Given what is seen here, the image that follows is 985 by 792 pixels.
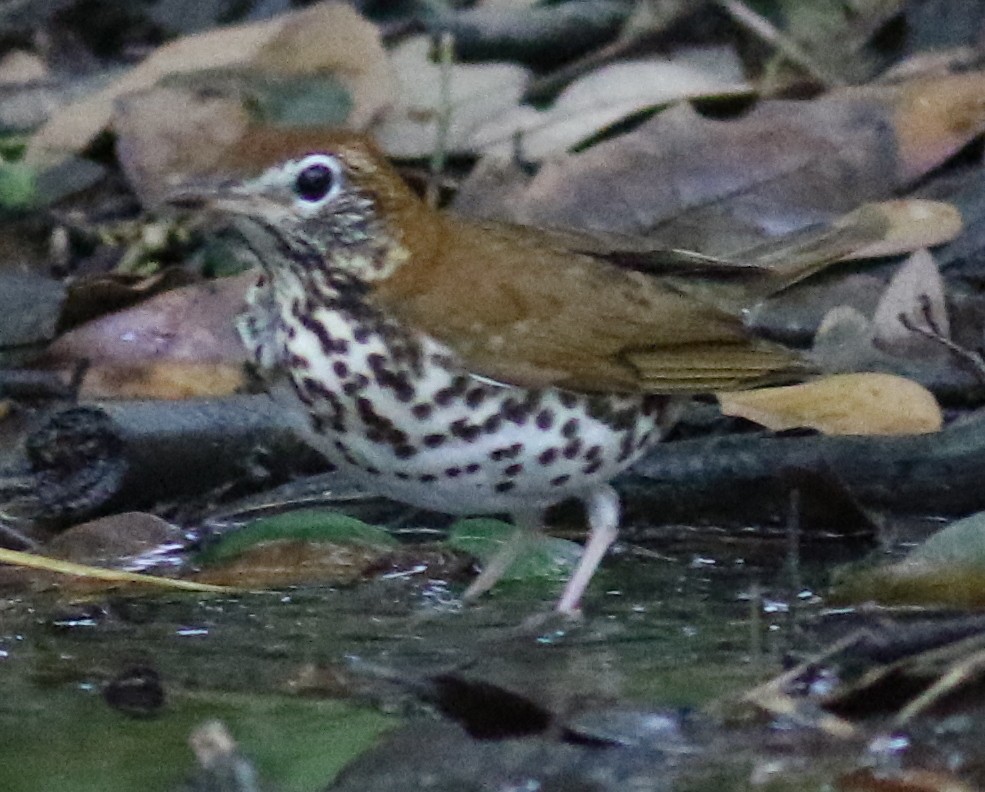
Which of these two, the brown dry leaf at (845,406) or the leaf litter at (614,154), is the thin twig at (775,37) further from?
the brown dry leaf at (845,406)

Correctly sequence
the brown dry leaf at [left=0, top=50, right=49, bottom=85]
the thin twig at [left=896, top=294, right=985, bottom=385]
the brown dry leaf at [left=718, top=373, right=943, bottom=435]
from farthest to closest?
the brown dry leaf at [left=0, top=50, right=49, bottom=85] < the thin twig at [left=896, top=294, right=985, bottom=385] < the brown dry leaf at [left=718, top=373, right=943, bottom=435]

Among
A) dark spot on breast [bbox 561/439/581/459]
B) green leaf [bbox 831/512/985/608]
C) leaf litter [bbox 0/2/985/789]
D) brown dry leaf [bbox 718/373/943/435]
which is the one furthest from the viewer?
leaf litter [bbox 0/2/985/789]

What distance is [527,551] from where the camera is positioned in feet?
15.1

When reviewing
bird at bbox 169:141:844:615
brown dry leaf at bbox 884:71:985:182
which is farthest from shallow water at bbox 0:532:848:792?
brown dry leaf at bbox 884:71:985:182

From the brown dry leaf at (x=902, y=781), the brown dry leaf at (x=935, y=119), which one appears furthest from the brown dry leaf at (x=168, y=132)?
the brown dry leaf at (x=902, y=781)

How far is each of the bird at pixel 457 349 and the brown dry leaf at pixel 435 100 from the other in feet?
7.15

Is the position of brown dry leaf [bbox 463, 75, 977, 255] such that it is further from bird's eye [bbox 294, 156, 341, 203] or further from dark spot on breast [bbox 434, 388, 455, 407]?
dark spot on breast [bbox 434, 388, 455, 407]

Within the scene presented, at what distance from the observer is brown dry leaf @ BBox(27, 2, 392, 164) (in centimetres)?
664

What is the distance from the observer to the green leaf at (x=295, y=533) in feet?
14.6

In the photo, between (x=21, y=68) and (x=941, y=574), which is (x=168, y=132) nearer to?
(x=21, y=68)

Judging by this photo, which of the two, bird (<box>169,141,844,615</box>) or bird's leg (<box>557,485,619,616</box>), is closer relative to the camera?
bird (<box>169,141,844,615</box>)

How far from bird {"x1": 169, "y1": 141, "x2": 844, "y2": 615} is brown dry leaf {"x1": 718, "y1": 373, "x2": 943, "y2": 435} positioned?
0.33 meters

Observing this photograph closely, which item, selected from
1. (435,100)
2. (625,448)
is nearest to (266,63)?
(435,100)

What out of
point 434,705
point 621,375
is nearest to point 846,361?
point 621,375
